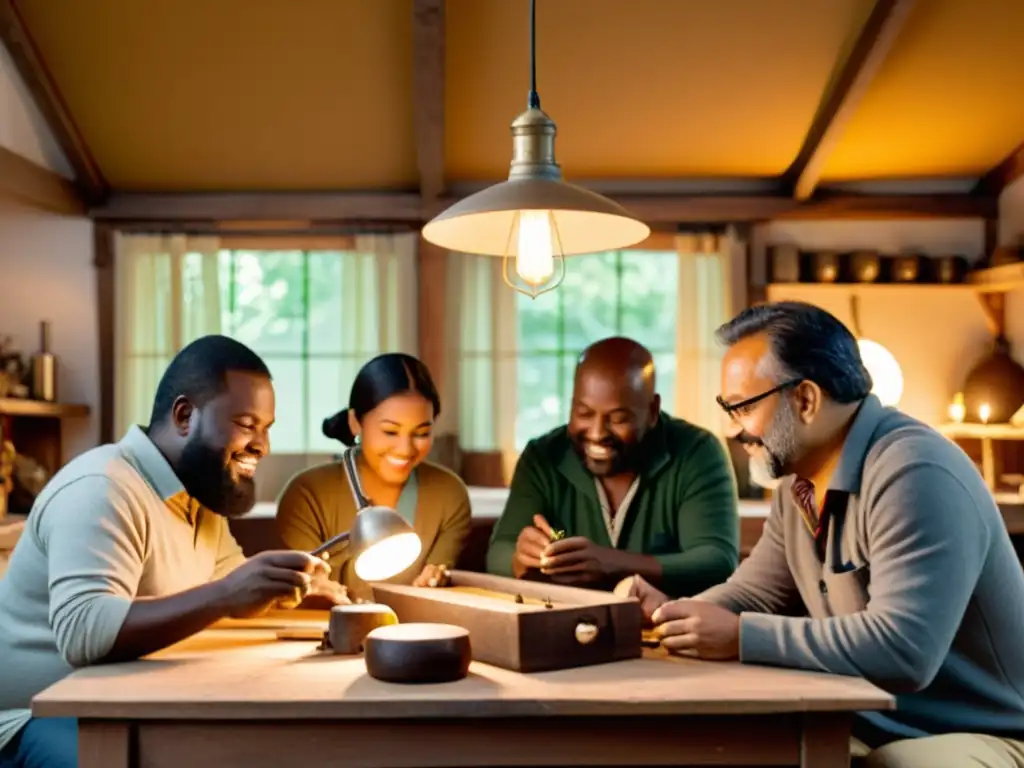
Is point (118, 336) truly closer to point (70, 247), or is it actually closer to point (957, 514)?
point (70, 247)

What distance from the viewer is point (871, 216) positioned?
6.41 metres

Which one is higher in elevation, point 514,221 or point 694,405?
point 514,221

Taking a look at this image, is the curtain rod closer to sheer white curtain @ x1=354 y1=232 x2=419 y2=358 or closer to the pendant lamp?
sheer white curtain @ x1=354 y1=232 x2=419 y2=358

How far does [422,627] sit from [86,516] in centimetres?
70

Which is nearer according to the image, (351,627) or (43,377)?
(351,627)

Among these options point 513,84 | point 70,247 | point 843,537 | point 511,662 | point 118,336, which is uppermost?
point 513,84

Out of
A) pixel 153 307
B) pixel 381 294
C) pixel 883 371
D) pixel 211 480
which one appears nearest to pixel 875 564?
pixel 211 480

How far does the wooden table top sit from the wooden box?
3 cm

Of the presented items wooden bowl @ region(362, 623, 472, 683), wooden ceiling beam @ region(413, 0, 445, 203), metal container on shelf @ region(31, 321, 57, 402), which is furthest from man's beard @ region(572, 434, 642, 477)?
metal container on shelf @ region(31, 321, 57, 402)

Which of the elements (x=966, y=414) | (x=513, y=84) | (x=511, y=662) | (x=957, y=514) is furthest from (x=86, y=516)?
(x=966, y=414)

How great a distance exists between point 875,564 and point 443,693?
812 mm

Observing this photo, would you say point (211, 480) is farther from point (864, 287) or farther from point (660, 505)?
point (864, 287)

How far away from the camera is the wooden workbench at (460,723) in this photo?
1.70 m

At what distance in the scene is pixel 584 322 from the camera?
6.41 metres
